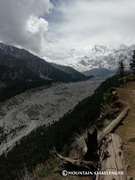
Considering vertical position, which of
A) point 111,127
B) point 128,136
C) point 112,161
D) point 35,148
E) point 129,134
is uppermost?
point 111,127

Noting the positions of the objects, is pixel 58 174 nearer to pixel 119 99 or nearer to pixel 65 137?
pixel 119 99

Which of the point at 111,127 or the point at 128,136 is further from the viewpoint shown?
the point at 111,127

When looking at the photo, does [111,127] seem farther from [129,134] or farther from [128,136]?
[129,134]

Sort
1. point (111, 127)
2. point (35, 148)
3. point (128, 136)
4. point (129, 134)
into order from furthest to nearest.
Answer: point (35, 148), point (111, 127), point (129, 134), point (128, 136)

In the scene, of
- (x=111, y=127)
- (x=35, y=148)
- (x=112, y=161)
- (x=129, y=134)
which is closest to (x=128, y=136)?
(x=129, y=134)

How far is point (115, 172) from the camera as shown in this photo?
10.4 meters

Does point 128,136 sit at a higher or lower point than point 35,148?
higher

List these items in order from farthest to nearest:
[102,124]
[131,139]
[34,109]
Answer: [34,109]
[102,124]
[131,139]

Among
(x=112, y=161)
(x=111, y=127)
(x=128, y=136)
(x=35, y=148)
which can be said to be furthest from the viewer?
(x=35, y=148)

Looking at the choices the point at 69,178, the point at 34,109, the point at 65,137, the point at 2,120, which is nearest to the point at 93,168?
the point at 69,178

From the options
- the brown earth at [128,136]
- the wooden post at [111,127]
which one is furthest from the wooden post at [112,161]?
the wooden post at [111,127]

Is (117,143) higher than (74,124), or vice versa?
(117,143)

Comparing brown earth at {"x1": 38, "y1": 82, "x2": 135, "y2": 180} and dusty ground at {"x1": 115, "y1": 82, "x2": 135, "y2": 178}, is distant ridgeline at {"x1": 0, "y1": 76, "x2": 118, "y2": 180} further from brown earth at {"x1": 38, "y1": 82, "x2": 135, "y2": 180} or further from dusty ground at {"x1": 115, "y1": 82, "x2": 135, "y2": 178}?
dusty ground at {"x1": 115, "y1": 82, "x2": 135, "y2": 178}

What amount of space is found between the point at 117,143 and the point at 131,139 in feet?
13.4
